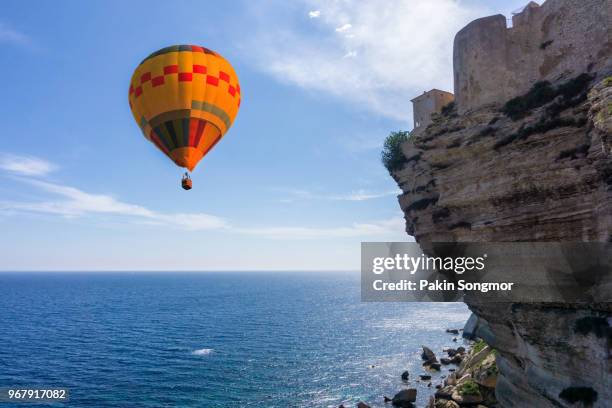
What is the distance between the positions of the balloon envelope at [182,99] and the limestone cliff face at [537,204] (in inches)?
596

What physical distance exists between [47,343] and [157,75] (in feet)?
201

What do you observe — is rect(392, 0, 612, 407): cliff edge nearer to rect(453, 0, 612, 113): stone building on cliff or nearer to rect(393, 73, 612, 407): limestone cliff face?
rect(393, 73, 612, 407): limestone cliff face

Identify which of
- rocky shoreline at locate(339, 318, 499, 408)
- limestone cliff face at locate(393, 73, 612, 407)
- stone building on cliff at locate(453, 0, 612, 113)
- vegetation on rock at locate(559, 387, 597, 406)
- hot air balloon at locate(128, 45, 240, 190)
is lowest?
rocky shoreline at locate(339, 318, 499, 408)

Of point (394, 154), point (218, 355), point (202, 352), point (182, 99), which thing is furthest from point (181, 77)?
point (202, 352)

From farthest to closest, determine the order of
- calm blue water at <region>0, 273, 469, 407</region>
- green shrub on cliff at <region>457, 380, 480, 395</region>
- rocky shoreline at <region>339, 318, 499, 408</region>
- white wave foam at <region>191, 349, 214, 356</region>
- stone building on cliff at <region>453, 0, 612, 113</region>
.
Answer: white wave foam at <region>191, 349, 214, 356</region> → calm blue water at <region>0, 273, 469, 407</region> → green shrub on cliff at <region>457, 380, 480, 395</region> → rocky shoreline at <region>339, 318, 499, 408</region> → stone building on cliff at <region>453, 0, 612, 113</region>

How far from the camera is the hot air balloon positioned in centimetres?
2108

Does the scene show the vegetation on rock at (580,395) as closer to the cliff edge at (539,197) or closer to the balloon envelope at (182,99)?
the cliff edge at (539,197)

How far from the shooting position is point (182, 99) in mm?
21078

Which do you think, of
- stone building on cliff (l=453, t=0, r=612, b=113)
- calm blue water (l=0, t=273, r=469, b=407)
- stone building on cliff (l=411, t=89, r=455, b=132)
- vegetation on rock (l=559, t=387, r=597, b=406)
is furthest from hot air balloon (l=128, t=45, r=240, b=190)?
calm blue water (l=0, t=273, r=469, b=407)

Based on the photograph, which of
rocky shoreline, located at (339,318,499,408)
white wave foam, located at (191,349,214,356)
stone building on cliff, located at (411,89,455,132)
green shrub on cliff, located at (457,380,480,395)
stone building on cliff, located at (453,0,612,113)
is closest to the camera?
stone building on cliff, located at (453,0,612,113)

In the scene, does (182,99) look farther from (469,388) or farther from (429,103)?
(469,388)

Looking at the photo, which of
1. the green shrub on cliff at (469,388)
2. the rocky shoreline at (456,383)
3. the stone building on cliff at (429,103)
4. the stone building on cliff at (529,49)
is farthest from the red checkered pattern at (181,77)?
the green shrub on cliff at (469,388)

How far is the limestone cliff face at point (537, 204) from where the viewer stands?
19094 mm

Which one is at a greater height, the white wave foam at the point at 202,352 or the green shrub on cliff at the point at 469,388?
the green shrub on cliff at the point at 469,388
